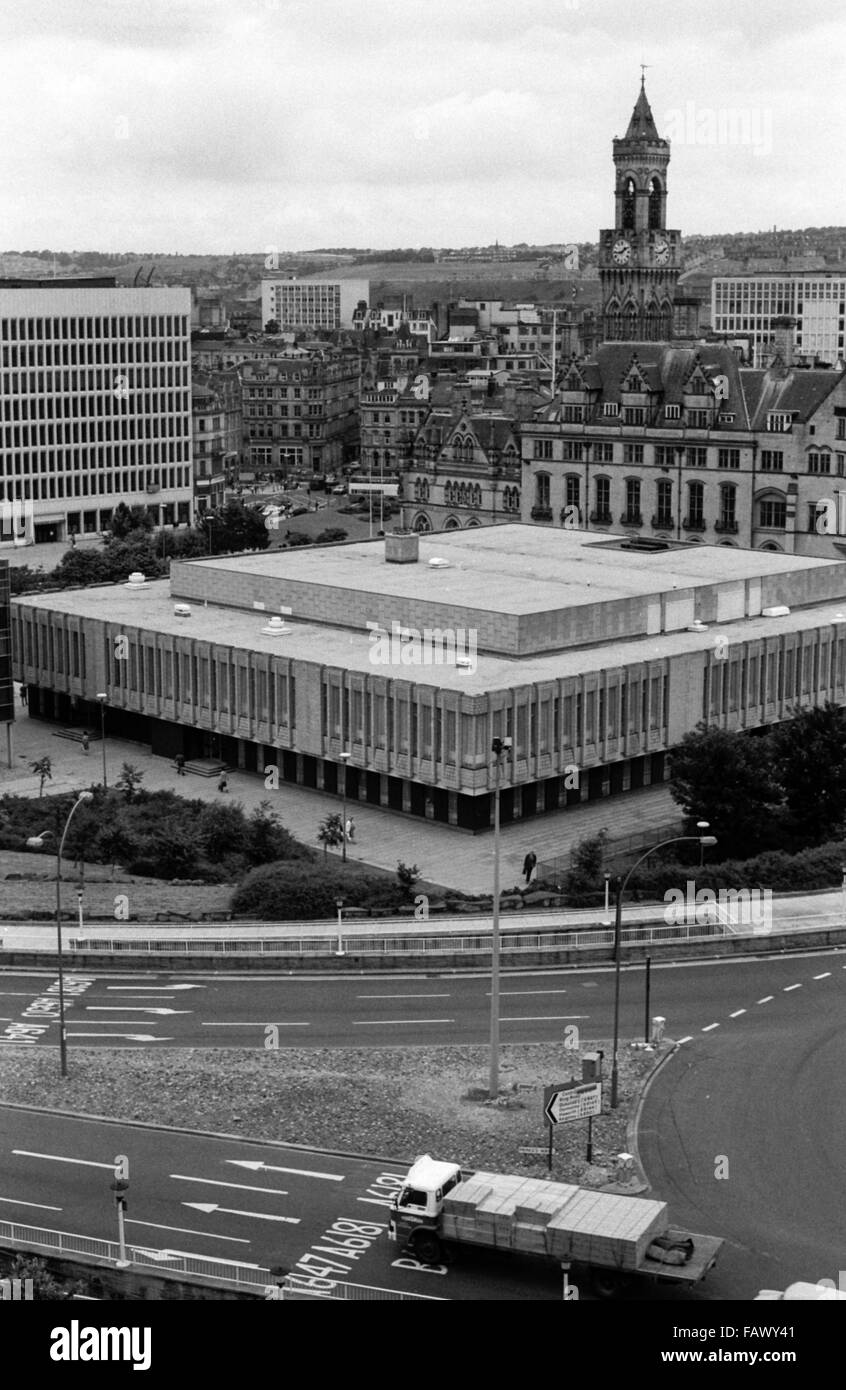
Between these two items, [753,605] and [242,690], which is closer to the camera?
[242,690]

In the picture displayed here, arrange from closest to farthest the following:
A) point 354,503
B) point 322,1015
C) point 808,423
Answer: point 322,1015, point 808,423, point 354,503

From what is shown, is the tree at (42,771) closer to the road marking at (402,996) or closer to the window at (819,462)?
the road marking at (402,996)

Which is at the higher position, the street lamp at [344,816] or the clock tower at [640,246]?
the clock tower at [640,246]
